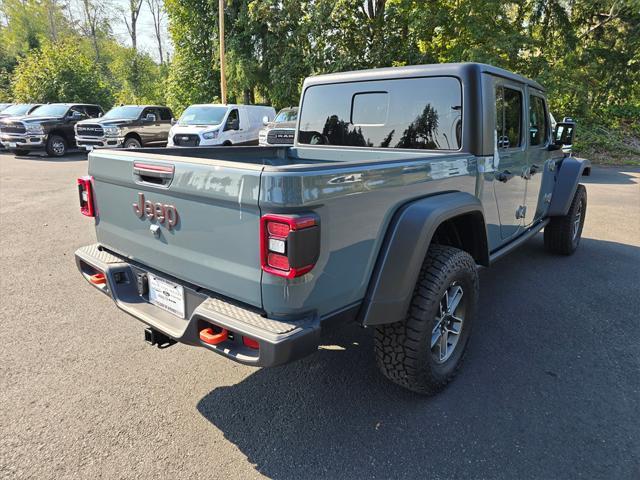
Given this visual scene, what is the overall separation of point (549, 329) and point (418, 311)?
1766 mm

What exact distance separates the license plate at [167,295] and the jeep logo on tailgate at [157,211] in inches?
13.0

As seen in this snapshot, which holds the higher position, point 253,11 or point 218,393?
point 253,11

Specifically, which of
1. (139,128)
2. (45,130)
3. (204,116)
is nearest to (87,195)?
(204,116)

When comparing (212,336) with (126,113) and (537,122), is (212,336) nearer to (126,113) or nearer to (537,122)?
(537,122)

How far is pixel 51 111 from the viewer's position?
1669 centimetres

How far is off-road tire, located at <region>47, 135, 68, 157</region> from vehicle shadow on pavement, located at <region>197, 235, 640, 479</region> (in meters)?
16.3

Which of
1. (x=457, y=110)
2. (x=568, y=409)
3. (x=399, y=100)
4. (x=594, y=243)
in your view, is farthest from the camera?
(x=594, y=243)

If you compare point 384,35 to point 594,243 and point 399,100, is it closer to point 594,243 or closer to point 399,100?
point 594,243

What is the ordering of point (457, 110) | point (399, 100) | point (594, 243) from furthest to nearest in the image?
point (594, 243), point (399, 100), point (457, 110)

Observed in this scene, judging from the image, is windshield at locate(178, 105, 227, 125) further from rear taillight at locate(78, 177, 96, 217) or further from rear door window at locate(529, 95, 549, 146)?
rear taillight at locate(78, 177, 96, 217)

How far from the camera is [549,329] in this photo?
3.62 metres

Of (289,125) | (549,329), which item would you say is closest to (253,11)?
(289,125)

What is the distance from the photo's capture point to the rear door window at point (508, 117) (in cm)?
339

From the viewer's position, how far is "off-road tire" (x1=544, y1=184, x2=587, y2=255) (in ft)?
17.0
